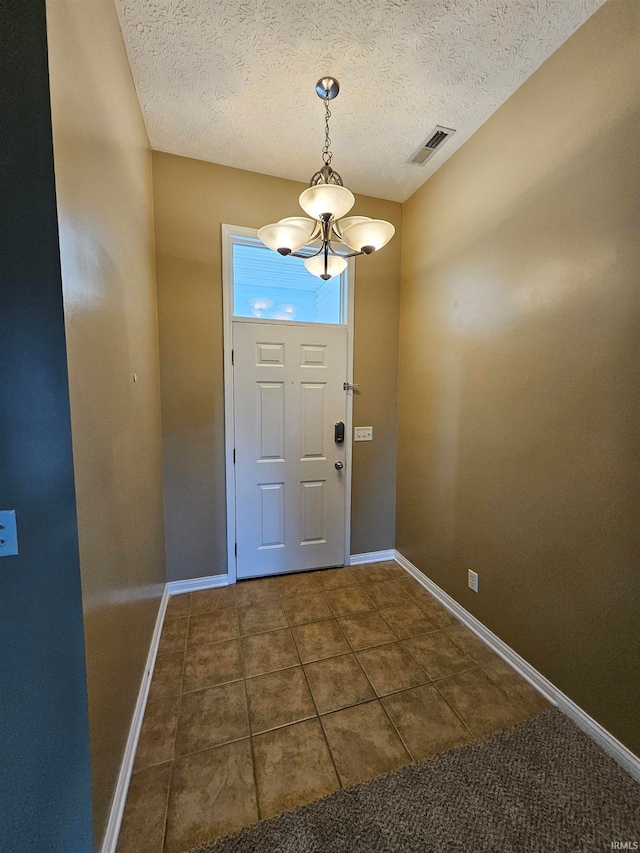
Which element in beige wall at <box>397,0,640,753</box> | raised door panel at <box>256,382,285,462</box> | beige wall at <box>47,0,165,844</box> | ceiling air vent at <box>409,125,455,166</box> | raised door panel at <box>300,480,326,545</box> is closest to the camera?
beige wall at <box>47,0,165,844</box>

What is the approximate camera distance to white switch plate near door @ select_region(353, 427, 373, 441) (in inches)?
105

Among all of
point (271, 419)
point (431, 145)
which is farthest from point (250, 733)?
point (431, 145)

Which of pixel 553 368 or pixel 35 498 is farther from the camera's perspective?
pixel 553 368

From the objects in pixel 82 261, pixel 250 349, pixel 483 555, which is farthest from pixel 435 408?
pixel 82 261

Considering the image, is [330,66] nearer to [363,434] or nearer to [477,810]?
[363,434]

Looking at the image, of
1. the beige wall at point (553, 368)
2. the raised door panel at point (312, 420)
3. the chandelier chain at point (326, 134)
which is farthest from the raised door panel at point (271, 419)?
the chandelier chain at point (326, 134)

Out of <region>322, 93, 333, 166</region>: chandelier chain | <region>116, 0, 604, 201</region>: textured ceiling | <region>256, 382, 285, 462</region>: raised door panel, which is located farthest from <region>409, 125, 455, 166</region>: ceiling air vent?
<region>256, 382, 285, 462</region>: raised door panel

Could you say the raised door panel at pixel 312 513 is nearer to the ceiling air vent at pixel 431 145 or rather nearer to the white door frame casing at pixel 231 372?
the white door frame casing at pixel 231 372

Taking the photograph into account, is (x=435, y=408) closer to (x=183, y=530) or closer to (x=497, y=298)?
(x=497, y=298)

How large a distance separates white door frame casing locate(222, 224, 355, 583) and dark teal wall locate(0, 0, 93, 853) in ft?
5.15

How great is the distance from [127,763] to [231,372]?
2002 mm

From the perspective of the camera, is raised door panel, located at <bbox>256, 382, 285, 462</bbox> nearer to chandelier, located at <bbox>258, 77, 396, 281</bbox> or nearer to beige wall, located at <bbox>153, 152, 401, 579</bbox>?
beige wall, located at <bbox>153, 152, 401, 579</bbox>

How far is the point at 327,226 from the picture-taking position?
145cm

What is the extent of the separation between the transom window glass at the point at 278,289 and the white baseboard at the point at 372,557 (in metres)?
1.99
